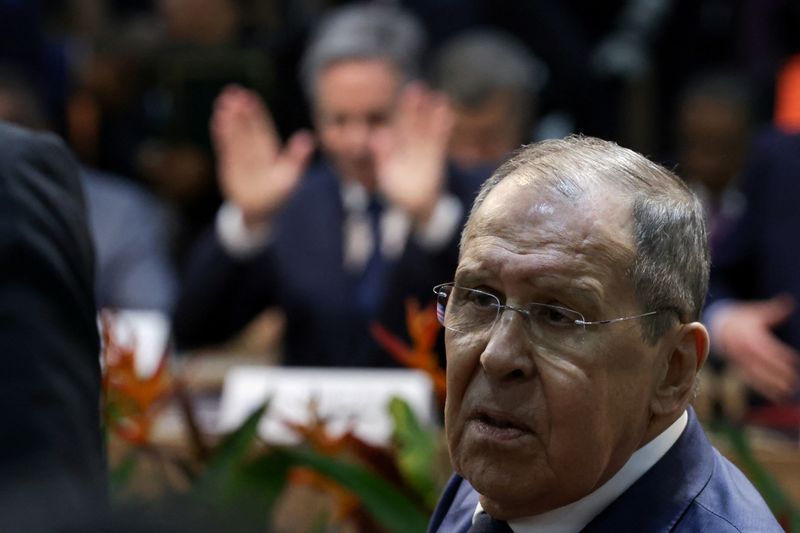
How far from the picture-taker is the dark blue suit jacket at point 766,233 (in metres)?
3.74

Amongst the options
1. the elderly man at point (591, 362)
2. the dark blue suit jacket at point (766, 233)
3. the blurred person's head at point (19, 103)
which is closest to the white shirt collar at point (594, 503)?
the elderly man at point (591, 362)

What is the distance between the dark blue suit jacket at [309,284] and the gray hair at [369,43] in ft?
1.01

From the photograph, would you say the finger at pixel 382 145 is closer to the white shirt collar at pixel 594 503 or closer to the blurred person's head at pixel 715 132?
the blurred person's head at pixel 715 132

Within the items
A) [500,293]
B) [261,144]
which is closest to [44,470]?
[500,293]

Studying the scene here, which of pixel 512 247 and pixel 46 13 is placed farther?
pixel 46 13

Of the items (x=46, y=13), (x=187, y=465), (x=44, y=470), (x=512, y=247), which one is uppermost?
(x=512, y=247)

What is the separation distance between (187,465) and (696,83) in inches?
138

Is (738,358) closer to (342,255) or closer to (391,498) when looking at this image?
(342,255)

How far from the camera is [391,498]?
2105 millimetres

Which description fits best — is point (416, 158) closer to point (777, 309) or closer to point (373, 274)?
point (373, 274)

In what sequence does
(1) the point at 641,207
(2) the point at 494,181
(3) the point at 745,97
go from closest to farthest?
(1) the point at 641,207, (2) the point at 494,181, (3) the point at 745,97

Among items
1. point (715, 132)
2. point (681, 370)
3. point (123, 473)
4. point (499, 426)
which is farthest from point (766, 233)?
point (499, 426)

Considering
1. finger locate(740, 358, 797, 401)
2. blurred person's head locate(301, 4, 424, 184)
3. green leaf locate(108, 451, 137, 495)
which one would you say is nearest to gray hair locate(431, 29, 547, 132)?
blurred person's head locate(301, 4, 424, 184)

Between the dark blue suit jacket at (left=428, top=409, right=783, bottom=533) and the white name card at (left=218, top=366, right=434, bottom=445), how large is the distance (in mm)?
1226
